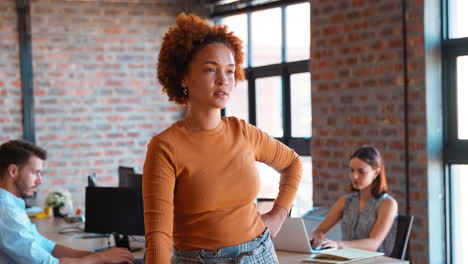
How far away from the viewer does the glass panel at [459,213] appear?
15.4ft

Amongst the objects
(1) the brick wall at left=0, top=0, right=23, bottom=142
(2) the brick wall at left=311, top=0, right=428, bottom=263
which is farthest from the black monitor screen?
(1) the brick wall at left=0, top=0, right=23, bottom=142

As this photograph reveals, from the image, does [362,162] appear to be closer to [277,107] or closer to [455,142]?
[455,142]

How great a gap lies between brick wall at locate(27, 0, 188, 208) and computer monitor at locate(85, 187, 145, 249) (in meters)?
3.11

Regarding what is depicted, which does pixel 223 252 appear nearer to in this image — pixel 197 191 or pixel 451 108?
pixel 197 191

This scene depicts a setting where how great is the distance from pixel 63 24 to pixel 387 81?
3.90 meters

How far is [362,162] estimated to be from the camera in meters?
4.27

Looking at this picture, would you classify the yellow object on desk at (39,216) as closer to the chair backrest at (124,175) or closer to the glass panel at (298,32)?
the chair backrest at (124,175)

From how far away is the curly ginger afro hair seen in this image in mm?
1905

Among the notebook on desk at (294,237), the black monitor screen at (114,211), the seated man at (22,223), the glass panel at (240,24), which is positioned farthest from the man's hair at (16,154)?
the glass panel at (240,24)

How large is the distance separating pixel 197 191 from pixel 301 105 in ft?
15.0

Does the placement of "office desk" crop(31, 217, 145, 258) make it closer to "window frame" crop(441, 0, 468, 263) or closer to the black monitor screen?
the black monitor screen

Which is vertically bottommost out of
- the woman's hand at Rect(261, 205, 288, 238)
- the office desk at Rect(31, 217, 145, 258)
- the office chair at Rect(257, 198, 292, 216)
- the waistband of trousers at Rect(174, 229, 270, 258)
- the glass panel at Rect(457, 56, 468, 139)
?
the office desk at Rect(31, 217, 145, 258)

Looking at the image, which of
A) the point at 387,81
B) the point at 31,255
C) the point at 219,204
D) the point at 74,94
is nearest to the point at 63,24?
the point at 74,94

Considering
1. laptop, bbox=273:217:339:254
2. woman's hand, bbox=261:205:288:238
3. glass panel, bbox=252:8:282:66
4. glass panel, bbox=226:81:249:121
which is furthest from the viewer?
glass panel, bbox=226:81:249:121
